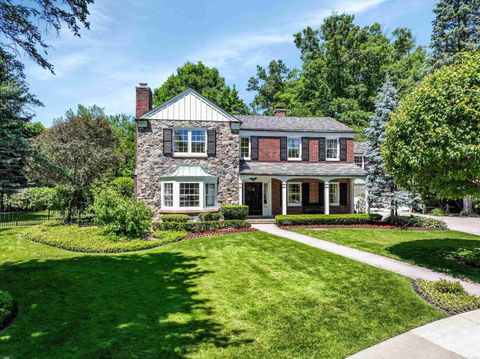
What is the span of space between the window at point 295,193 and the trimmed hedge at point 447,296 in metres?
15.6

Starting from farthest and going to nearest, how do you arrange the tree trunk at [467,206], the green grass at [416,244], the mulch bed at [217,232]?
the tree trunk at [467,206] → the mulch bed at [217,232] → the green grass at [416,244]

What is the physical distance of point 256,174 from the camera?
2073 cm

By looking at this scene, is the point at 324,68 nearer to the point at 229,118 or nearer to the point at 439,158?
the point at 229,118

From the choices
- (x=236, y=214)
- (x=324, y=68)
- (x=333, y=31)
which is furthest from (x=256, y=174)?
(x=333, y=31)

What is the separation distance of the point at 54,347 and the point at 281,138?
780 inches

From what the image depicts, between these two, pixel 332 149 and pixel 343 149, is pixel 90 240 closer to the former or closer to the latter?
pixel 332 149

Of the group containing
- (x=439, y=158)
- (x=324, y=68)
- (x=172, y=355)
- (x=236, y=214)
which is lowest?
(x=172, y=355)

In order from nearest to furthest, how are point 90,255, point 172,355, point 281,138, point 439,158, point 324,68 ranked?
point 172,355, point 439,158, point 90,255, point 281,138, point 324,68

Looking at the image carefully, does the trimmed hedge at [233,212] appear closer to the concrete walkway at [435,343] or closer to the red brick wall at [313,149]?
the red brick wall at [313,149]

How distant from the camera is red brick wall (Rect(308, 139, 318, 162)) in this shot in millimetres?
23395

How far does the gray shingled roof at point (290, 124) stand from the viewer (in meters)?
23.0

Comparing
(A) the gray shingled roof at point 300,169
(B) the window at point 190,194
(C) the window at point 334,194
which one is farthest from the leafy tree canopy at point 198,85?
(B) the window at point 190,194

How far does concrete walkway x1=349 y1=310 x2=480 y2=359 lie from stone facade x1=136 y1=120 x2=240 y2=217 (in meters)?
15.5

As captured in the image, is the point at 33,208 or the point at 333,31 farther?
the point at 333,31
